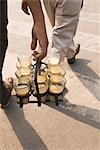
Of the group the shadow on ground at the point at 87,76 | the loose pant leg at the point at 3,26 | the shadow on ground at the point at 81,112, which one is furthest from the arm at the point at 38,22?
the shadow on ground at the point at 87,76

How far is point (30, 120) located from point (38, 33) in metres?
0.67

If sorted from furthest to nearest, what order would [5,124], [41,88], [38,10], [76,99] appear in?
[76,99], [5,124], [41,88], [38,10]

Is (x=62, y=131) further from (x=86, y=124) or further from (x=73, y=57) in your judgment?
(x=73, y=57)

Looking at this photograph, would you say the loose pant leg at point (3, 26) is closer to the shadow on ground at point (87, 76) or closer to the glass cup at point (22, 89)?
the glass cup at point (22, 89)

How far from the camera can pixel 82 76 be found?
3047mm

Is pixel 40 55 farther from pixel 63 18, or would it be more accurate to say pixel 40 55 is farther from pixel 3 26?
pixel 63 18

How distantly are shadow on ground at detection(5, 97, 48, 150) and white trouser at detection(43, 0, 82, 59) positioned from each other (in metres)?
0.56

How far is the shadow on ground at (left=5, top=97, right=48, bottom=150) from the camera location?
7.22ft

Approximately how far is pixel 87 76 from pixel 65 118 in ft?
2.27

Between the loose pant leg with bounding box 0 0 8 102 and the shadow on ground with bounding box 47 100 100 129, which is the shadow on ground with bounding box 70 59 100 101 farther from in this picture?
the loose pant leg with bounding box 0 0 8 102

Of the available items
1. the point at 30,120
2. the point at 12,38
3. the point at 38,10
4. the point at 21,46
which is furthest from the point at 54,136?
the point at 12,38

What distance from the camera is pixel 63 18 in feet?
8.50

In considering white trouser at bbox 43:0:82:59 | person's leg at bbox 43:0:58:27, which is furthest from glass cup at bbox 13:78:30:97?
person's leg at bbox 43:0:58:27

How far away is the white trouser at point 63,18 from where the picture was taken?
8.32 feet
